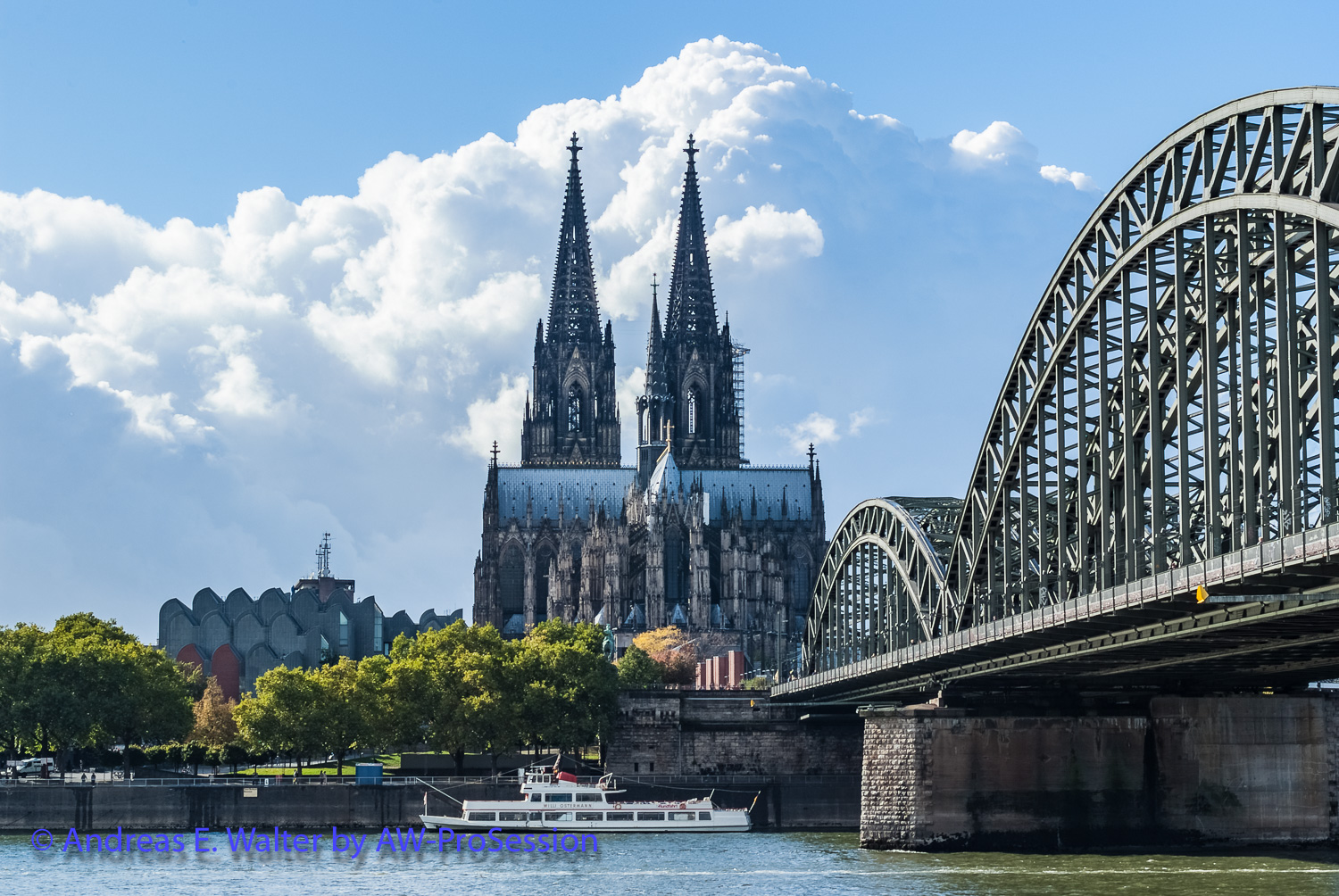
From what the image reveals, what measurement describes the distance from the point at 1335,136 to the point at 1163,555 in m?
13.2

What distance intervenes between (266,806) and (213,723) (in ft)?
139

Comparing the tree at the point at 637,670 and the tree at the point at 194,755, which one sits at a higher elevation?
the tree at the point at 637,670

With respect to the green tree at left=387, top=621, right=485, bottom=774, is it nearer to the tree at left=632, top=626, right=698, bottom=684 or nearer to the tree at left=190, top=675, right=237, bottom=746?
the tree at left=190, top=675, right=237, bottom=746

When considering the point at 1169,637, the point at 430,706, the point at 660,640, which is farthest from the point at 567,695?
the point at 1169,637

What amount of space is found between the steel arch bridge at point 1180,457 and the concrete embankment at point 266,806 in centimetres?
2395

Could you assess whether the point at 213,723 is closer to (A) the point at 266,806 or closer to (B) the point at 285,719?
(B) the point at 285,719

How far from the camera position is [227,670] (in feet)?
565

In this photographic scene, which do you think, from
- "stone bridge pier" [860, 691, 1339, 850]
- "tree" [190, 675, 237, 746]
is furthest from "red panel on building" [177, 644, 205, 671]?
"stone bridge pier" [860, 691, 1339, 850]

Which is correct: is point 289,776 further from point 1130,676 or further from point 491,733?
point 1130,676

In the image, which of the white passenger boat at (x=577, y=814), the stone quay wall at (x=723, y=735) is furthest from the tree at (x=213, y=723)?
the white passenger boat at (x=577, y=814)

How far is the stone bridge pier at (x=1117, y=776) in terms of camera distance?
247 feet

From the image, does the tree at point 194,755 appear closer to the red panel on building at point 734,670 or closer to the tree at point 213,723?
the tree at point 213,723

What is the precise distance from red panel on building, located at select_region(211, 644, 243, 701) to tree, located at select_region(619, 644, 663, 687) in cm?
3659

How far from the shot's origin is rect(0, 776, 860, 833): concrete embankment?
95625 millimetres
